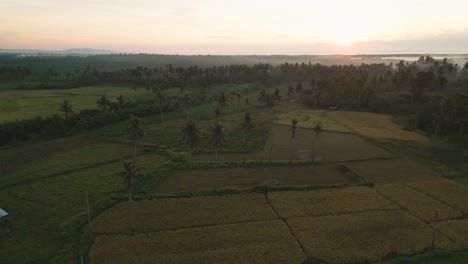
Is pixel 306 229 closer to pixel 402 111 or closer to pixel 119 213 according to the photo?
pixel 119 213

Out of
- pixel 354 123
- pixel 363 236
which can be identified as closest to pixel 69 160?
pixel 363 236

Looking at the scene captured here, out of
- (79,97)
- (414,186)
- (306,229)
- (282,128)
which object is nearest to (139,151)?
(282,128)

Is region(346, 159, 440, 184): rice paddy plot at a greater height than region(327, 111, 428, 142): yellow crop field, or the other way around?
region(327, 111, 428, 142): yellow crop field

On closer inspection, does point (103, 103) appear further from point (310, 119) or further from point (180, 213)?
point (180, 213)

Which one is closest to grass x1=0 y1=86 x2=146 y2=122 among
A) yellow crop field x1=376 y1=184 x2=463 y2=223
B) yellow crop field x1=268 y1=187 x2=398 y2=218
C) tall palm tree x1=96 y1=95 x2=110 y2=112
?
tall palm tree x1=96 y1=95 x2=110 y2=112

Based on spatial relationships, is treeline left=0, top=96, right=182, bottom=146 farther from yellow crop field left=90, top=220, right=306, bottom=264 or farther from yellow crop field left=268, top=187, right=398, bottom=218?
yellow crop field left=268, top=187, right=398, bottom=218
